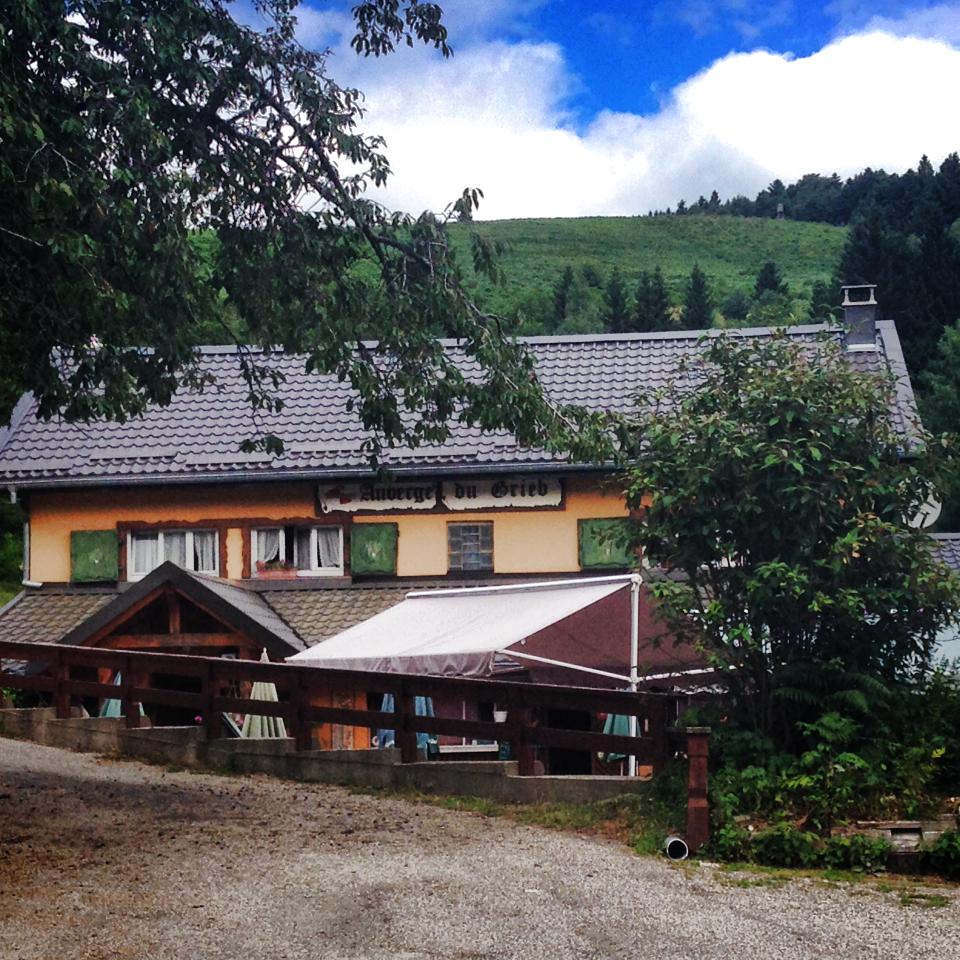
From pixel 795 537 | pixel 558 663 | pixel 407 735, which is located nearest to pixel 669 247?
pixel 558 663

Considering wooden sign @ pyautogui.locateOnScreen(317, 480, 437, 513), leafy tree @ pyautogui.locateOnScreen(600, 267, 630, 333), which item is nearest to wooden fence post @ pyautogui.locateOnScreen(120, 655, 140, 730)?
wooden sign @ pyautogui.locateOnScreen(317, 480, 437, 513)

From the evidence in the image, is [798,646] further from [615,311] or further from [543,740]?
[615,311]

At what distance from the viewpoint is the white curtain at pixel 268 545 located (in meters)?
27.5

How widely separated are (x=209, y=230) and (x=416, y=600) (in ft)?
26.4

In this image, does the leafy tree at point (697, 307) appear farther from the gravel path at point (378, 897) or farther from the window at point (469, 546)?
the gravel path at point (378, 897)

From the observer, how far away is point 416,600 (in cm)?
2088

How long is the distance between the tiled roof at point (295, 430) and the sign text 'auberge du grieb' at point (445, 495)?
0.45 m

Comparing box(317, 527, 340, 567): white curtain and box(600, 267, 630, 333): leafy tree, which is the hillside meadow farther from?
box(317, 527, 340, 567): white curtain

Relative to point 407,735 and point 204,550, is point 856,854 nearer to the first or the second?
point 407,735

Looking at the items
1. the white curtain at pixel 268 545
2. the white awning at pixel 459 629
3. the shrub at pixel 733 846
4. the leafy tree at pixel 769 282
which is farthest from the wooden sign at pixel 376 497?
the leafy tree at pixel 769 282

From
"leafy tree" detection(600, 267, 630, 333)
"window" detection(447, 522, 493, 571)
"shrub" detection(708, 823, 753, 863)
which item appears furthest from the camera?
"leafy tree" detection(600, 267, 630, 333)

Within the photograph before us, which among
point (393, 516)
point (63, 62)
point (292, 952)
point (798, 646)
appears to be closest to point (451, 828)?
point (798, 646)

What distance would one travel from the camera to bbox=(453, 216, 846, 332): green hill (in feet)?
428

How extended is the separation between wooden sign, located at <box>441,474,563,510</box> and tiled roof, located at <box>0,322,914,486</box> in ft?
1.38
